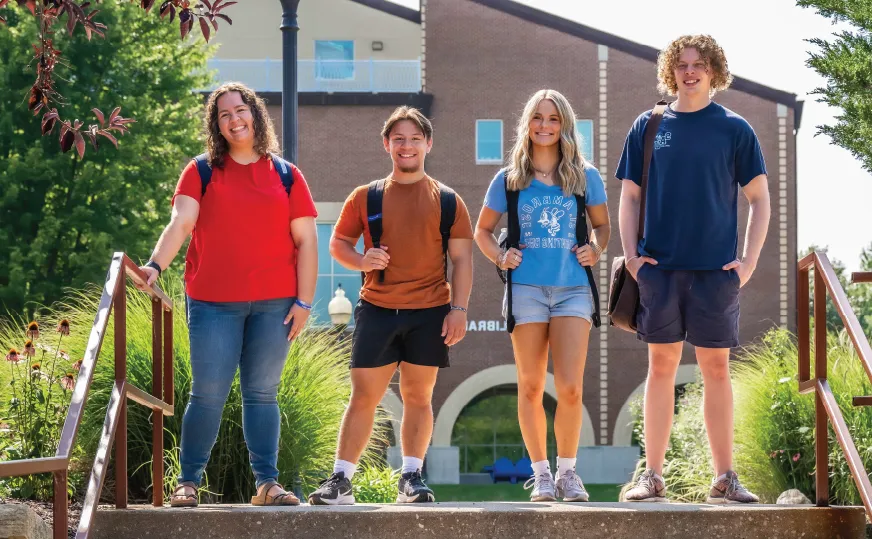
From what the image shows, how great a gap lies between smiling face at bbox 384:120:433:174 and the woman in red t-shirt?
1.70 ft

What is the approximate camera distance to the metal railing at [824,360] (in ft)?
15.8

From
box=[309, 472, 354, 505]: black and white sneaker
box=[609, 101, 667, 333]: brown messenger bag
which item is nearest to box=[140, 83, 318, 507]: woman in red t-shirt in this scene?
box=[309, 472, 354, 505]: black and white sneaker

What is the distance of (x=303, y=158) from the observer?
2917 centimetres

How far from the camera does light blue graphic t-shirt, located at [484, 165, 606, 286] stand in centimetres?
564

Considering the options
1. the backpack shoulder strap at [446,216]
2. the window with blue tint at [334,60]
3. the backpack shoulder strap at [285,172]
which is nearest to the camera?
the backpack shoulder strap at [285,172]

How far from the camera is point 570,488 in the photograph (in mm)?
5547

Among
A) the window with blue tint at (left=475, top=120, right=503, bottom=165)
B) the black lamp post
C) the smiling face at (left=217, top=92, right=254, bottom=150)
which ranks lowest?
the smiling face at (left=217, top=92, right=254, bottom=150)

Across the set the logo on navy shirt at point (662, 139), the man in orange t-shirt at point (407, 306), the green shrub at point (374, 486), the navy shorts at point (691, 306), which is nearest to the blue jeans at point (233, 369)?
the man in orange t-shirt at point (407, 306)

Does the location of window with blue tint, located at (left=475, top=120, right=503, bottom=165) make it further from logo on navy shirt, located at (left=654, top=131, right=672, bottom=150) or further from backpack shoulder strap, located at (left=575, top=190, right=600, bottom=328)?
logo on navy shirt, located at (left=654, top=131, right=672, bottom=150)

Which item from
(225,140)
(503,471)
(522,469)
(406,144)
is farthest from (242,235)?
(522,469)

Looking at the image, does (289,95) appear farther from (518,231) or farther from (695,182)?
(695,182)

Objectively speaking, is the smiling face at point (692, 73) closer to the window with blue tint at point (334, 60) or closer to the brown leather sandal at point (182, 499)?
the brown leather sandal at point (182, 499)

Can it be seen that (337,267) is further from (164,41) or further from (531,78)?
(164,41)

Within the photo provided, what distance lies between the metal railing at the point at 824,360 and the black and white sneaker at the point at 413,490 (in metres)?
1.61
